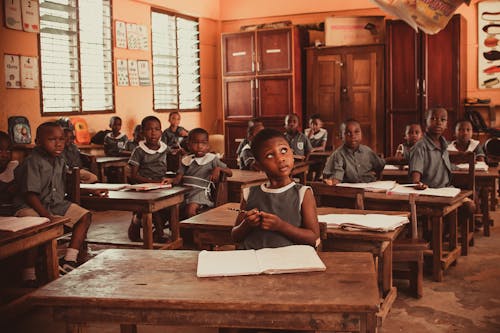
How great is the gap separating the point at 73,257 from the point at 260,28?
709cm

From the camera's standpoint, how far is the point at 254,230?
2.30m

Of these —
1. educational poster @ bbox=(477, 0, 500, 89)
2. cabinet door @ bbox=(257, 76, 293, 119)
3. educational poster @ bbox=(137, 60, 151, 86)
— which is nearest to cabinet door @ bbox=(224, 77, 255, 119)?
cabinet door @ bbox=(257, 76, 293, 119)

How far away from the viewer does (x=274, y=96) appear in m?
10.2

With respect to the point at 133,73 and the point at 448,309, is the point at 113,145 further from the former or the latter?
the point at 448,309

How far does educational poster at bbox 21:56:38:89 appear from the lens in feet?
24.6

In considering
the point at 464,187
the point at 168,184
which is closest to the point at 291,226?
the point at 168,184

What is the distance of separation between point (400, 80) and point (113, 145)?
4.41 metres

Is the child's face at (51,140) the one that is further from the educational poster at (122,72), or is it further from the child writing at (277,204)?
the educational poster at (122,72)

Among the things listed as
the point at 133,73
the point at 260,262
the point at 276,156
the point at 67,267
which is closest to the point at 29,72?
the point at 133,73

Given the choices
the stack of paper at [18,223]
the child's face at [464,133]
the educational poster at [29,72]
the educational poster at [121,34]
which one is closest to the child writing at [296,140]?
the child's face at [464,133]

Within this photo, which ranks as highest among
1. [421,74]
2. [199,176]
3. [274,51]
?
[274,51]

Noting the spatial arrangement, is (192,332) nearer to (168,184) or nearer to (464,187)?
(168,184)

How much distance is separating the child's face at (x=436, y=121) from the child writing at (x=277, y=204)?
237cm

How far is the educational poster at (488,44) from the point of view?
928 centimetres
